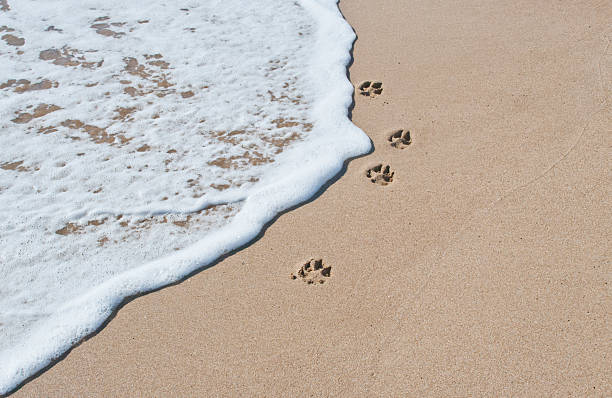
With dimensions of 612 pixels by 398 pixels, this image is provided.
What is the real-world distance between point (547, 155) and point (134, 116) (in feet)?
9.55

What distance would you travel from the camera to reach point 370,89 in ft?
12.8

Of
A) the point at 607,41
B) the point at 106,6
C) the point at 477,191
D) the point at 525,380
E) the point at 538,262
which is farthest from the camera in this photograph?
the point at 106,6

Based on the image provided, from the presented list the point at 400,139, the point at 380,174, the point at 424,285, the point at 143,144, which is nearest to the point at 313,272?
the point at 424,285

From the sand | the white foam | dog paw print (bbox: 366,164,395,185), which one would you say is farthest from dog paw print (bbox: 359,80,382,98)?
dog paw print (bbox: 366,164,395,185)

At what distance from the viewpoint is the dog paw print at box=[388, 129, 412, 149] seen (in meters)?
3.31

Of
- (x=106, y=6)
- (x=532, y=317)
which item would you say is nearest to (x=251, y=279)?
(x=532, y=317)

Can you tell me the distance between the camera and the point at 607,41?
4039 millimetres

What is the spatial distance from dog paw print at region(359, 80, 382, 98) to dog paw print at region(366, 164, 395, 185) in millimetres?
906

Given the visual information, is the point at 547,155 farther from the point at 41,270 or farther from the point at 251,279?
the point at 41,270

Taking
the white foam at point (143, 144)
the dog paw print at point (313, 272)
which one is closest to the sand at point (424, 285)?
the dog paw print at point (313, 272)

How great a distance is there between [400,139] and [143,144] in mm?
1806

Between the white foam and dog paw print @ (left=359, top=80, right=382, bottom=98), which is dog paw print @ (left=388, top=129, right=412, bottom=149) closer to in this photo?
the white foam

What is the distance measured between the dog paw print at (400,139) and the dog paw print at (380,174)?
0.84 ft

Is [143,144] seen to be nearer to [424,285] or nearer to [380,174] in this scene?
[380,174]
